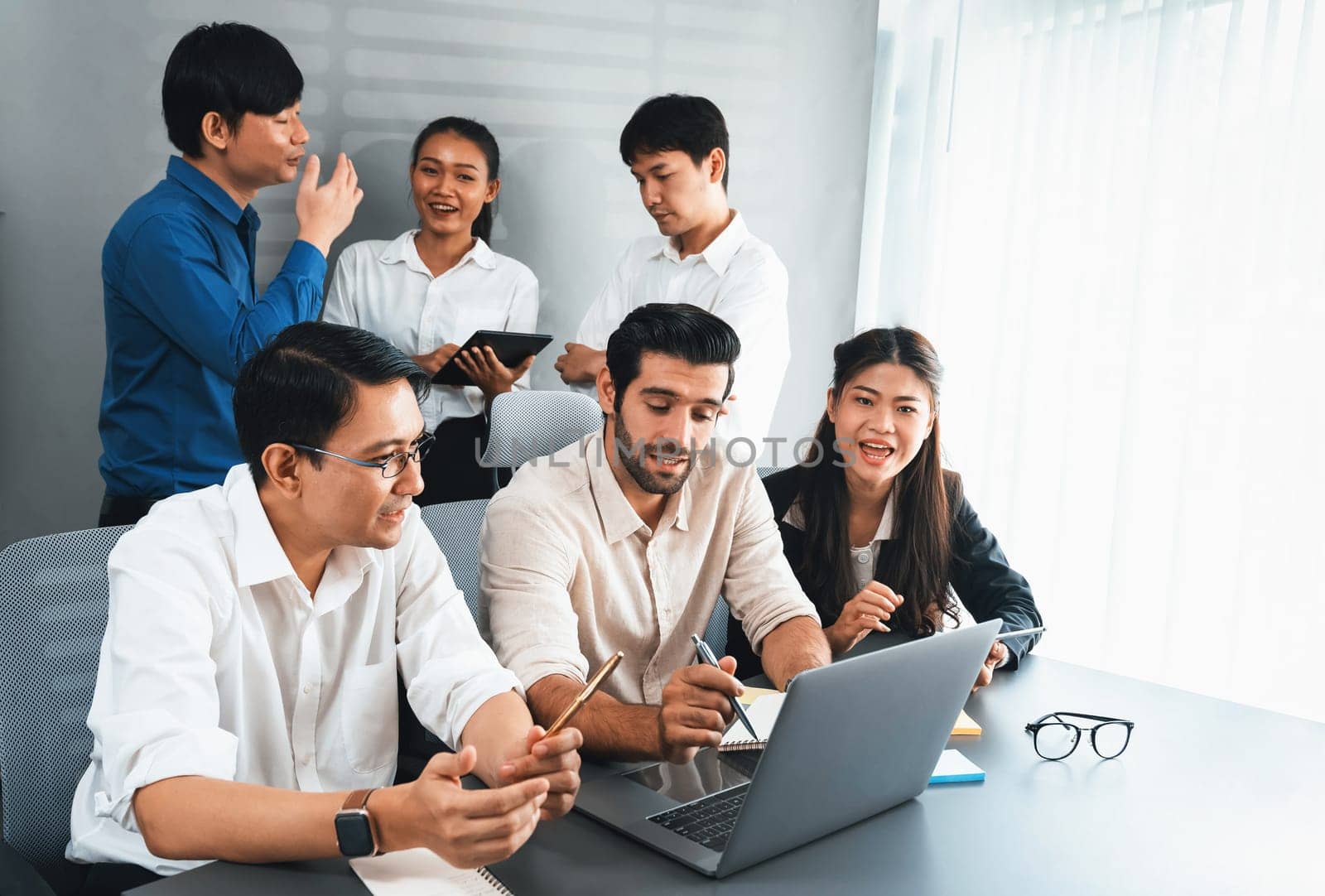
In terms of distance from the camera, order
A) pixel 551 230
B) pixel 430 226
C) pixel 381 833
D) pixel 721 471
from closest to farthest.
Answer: pixel 381 833 < pixel 721 471 < pixel 430 226 < pixel 551 230

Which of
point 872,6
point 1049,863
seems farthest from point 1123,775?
point 872,6

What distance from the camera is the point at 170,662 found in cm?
123

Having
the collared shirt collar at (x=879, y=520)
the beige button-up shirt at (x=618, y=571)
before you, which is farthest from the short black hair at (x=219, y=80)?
the collared shirt collar at (x=879, y=520)

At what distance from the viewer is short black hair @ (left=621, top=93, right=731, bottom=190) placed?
2.85 m

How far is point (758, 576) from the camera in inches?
80.9

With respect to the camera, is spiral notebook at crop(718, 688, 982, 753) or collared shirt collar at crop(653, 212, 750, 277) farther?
collared shirt collar at crop(653, 212, 750, 277)

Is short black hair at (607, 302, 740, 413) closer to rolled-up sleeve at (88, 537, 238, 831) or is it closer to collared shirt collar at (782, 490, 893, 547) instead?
collared shirt collar at (782, 490, 893, 547)

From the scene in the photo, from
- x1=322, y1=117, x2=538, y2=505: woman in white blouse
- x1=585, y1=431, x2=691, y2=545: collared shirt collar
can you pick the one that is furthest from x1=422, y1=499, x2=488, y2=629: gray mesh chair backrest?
x1=322, y1=117, x2=538, y2=505: woman in white blouse

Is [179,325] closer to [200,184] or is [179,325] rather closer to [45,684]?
[200,184]

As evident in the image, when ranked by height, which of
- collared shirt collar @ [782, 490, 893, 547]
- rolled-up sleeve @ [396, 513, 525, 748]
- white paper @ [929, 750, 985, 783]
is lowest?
→ white paper @ [929, 750, 985, 783]

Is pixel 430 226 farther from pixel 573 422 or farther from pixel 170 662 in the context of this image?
pixel 170 662

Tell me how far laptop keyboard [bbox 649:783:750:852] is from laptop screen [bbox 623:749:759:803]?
3 centimetres

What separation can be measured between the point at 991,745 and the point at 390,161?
2606 millimetres

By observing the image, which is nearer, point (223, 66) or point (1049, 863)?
point (1049, 863)
